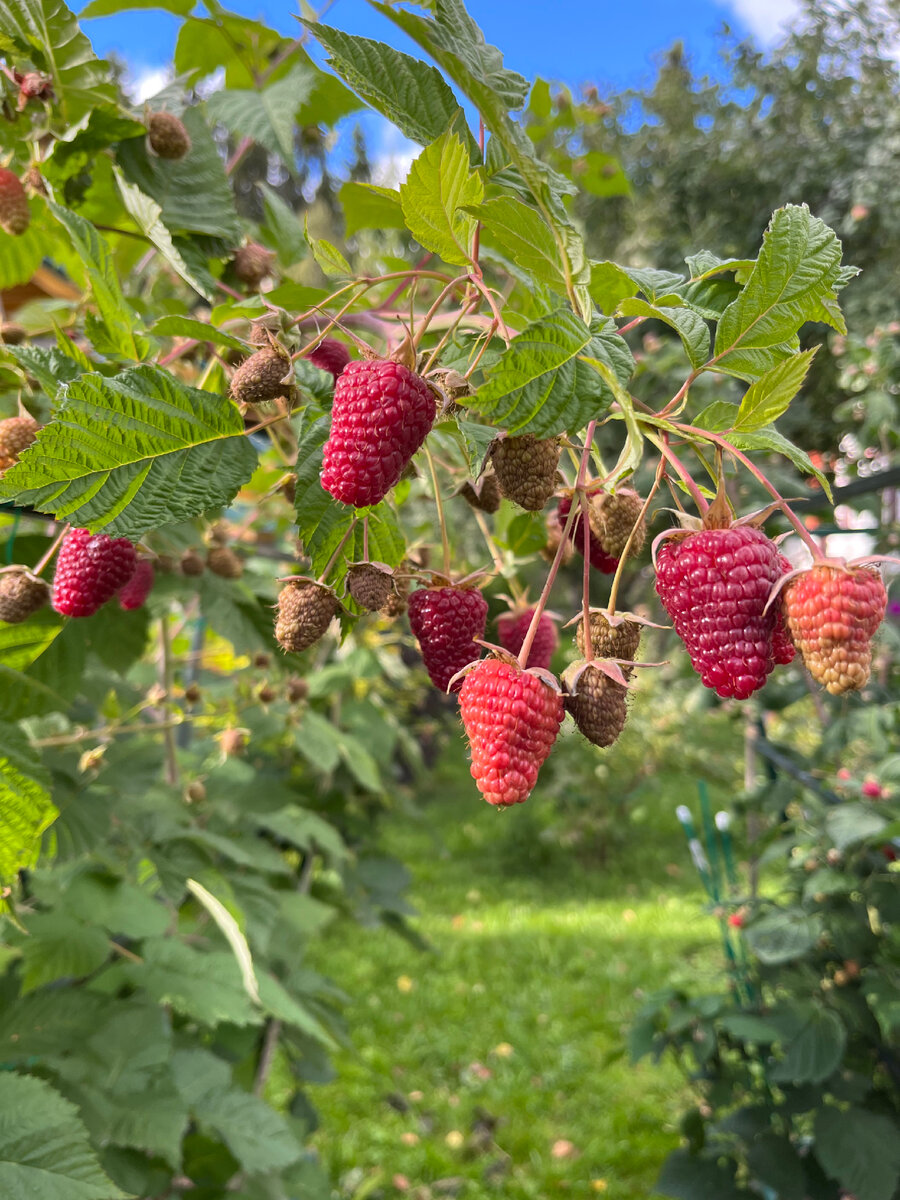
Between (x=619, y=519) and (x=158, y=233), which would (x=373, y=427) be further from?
(x=158, y=233)

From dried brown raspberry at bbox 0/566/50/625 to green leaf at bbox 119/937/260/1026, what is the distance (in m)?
0.57

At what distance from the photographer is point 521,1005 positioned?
143 inches

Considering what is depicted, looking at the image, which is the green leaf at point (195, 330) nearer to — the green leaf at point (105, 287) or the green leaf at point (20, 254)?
the green leaf at point (105, 287)

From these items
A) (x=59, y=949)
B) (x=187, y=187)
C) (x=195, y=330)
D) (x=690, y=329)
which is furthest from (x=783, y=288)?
(x=59, y=949)

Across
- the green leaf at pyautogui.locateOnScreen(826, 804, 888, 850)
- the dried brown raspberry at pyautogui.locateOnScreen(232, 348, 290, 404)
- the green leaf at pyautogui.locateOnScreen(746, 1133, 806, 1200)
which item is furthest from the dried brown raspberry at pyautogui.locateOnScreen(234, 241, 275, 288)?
the green leaf at pyautogui.locateOnScreen(746, 1133, 806, 1200)

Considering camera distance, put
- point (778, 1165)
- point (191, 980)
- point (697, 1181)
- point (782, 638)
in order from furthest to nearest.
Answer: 1. point (697, 1181)
2. point (778, 1165)
3. point (191, 980)
4. point (782, 638)

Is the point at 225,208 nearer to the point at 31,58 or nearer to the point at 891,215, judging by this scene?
the point at 31,58

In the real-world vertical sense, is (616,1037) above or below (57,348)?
below

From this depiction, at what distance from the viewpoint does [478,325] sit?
597mm

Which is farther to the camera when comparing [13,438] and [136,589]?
[136,589]

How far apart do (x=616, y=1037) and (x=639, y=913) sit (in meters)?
1.31

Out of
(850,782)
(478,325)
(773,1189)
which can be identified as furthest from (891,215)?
(478,325)

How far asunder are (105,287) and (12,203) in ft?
0.88

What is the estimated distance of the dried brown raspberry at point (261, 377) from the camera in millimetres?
525
